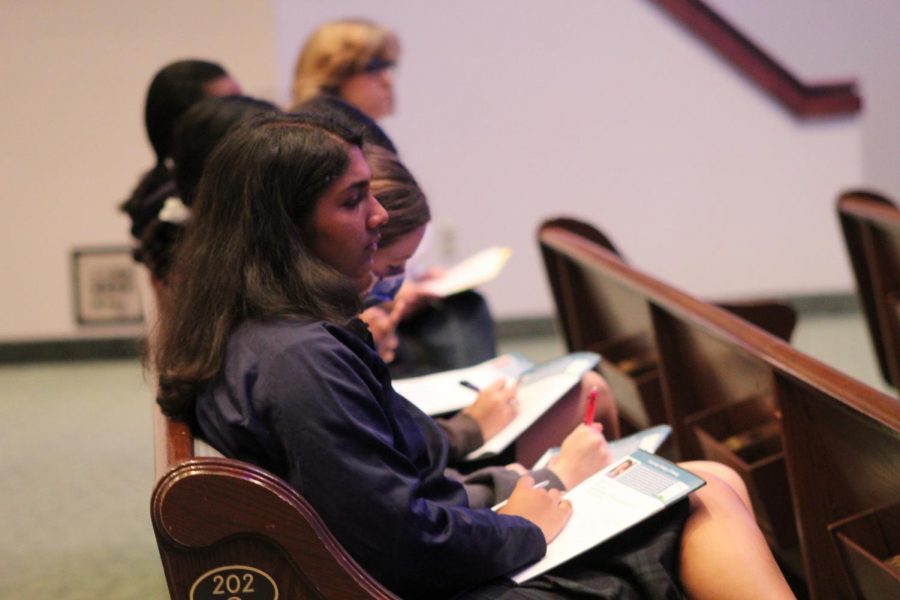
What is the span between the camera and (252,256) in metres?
1.67

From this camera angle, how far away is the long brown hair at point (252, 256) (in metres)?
1.65

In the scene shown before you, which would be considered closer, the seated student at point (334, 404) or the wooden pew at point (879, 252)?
the seated student at point (334, 404)

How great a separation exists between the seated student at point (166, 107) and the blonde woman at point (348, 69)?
39cm

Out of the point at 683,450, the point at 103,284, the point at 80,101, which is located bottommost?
the point at 103,284

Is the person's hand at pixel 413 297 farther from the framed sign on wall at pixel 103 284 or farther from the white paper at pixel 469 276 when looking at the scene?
the framed sign on wall at pixel 103 284

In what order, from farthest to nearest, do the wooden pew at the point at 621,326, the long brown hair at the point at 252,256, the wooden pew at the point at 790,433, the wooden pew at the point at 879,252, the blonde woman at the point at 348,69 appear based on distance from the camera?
the wooden pew at the point at 879,252, the blonde woman at the point at 348,69, the wooden pew at the point at 621,326, the wooden pew at the point at 790,433, the long brown hair at the point at 252,256

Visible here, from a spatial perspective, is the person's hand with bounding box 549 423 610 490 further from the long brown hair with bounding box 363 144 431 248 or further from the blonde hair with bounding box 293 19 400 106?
the blonde hair with bounding box 293 19 400 106

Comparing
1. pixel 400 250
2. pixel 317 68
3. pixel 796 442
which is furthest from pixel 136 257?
pixel 796 442

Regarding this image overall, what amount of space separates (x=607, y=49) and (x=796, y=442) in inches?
155

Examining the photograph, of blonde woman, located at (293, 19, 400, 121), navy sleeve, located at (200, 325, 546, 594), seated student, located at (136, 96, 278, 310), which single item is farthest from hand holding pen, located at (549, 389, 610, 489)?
blonde woman, located at (293, 19, 400, 121)

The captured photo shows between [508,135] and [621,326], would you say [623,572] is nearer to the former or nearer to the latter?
[621,326]

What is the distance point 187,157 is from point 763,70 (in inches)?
149

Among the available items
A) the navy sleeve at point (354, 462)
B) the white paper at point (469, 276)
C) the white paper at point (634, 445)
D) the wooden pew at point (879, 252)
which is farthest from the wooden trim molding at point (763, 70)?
the navy sleeve at point (354, 462)

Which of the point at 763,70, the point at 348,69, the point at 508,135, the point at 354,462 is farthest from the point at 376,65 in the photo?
the point at 763,70
